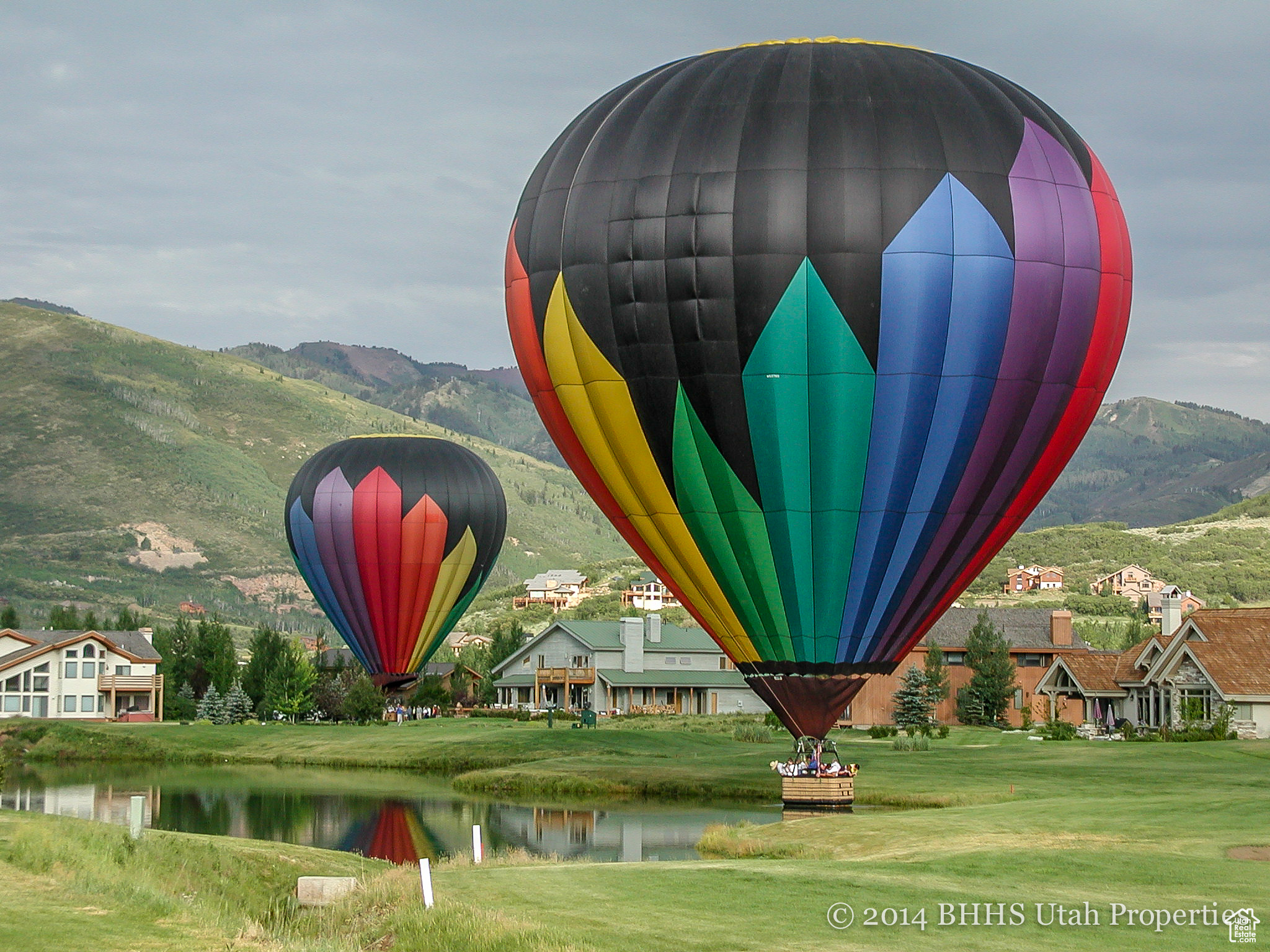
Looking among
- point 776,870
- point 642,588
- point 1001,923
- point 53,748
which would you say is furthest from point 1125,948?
point 642,588

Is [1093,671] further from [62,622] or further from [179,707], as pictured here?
[62,622]

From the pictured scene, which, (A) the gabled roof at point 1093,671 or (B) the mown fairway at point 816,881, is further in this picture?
(A) the gabled roof at point 1093,671

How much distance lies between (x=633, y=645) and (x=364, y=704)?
17987 millimetres

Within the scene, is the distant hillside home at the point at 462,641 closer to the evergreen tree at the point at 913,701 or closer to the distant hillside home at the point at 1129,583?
the evergreen tree at the point at 913,701

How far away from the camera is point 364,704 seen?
72.3 metres

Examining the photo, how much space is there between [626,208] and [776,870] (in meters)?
13.9

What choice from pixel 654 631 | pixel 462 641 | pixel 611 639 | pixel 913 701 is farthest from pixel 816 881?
pixel 462 641

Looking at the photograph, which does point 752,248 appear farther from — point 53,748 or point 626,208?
point 53,748

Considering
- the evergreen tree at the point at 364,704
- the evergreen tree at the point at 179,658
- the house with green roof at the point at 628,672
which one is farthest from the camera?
the evergreen tree at the point at 179,658

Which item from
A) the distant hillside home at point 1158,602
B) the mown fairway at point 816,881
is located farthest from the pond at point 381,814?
the distant hillside home at point 1158,602

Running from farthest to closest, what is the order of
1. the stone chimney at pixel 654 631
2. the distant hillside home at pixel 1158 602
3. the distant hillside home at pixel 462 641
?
the distant hillside home at pixel 462 641, the distant hillside home at pixel 1158 602, the stone chimney at pixel 654 631

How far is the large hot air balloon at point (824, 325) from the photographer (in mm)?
29125

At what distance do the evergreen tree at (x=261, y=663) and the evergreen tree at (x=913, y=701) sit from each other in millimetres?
33925

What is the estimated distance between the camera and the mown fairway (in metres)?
17.0
